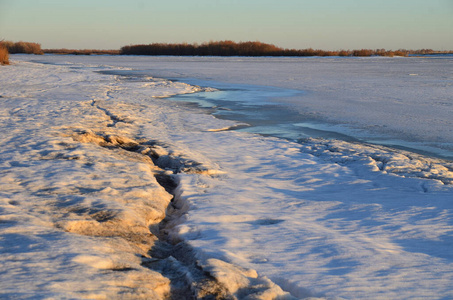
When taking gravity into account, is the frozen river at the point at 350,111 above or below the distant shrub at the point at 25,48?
below

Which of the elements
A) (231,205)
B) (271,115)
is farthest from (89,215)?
(271,115)

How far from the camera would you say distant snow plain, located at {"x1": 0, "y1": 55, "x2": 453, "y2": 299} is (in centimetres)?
205

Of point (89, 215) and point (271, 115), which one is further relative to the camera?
point (271, 115)

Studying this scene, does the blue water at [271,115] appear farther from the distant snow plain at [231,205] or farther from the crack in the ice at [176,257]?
the crack in the ice at [176,257]

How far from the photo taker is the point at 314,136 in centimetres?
584

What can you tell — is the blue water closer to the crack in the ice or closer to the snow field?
the snow field

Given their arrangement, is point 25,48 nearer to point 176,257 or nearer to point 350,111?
point 350,111

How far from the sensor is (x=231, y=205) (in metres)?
3.24

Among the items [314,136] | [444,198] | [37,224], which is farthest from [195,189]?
[314,136]

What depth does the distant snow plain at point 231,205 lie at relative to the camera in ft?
6.73

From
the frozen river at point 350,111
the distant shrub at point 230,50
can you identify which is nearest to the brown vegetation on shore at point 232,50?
the distant shrub at point 230,50

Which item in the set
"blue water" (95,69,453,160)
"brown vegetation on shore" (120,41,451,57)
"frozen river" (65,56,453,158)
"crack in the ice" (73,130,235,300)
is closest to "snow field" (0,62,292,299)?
"crack in the ice" (73,130,235,300)

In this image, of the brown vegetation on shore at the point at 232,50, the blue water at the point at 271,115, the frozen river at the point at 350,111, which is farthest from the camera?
the brown vegetation on shore at the point at 232,50

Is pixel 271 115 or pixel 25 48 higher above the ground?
pixel 25 48
